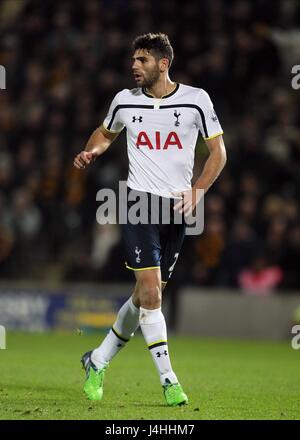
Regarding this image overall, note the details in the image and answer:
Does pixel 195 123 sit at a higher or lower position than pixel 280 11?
lower

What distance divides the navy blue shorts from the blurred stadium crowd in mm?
7500

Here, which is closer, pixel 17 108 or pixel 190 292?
pixel 190 292

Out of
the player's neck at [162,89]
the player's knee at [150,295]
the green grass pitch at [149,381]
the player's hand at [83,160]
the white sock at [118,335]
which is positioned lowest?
the green grass pitch at [149,381]

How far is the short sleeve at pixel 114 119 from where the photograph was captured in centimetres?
841

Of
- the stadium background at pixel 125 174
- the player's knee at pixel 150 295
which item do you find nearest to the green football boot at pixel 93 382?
the player's knee at pixel 150 295

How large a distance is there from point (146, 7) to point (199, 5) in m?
0.99

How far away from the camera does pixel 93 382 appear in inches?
324

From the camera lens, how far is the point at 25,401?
7.93m

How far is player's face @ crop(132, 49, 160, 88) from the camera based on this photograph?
8164 mm

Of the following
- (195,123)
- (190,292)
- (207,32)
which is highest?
(207,32)

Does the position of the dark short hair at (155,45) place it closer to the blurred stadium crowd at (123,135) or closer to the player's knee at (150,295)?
the player's knee at (150,295)

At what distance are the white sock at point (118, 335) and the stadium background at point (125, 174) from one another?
4744mm
